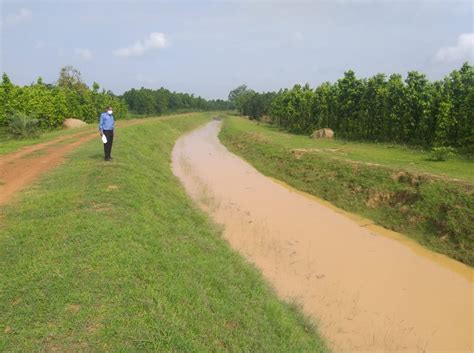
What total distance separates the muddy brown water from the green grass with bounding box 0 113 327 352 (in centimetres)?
97

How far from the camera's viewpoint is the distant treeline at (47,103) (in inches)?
1044

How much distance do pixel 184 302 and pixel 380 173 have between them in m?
11.8

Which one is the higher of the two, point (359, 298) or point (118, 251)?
point (118, 251)

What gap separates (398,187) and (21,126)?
2052 cm

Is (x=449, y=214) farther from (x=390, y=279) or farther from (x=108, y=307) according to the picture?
(x=108, y=307)

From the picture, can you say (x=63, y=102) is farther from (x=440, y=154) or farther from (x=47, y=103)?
(x=440, y=154)

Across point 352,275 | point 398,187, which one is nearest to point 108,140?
point 352,275

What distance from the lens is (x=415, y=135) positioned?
24656 millimetres

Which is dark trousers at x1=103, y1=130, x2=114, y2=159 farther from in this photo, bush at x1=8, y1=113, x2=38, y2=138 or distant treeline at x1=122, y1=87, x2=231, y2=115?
distant treeline at x1=122, y1=87, x2=231, y2=115

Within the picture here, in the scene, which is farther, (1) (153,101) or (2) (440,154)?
(1) (153,101)

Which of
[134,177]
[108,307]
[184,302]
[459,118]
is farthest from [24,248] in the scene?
[459,118]

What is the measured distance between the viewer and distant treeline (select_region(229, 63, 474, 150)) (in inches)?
845

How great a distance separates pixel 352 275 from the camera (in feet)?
30.6

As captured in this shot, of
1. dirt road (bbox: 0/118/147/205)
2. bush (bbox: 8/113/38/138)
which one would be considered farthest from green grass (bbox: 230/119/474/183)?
bush (bbox: 8/113/38/138)
